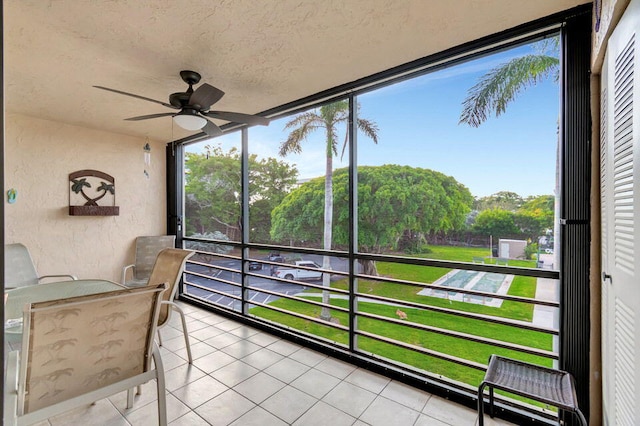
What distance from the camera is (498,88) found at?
2.54 metres

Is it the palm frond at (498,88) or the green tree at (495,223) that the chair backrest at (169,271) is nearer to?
A: the green tree at (495,223)

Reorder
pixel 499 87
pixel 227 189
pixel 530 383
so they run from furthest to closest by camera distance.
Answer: pixel 227 189, pixel 499 87, pixel 530 383

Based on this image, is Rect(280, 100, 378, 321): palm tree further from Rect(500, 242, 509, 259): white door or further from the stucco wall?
Rect(500, 242, 509, 259): white door

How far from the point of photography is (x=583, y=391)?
4.91 feet

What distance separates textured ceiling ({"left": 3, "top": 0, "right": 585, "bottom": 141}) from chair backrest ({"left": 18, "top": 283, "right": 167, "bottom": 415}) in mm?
1543

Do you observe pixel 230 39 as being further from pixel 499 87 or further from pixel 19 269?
pixel 19 269

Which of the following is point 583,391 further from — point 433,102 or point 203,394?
point 433,102

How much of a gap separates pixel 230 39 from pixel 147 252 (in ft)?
10.6

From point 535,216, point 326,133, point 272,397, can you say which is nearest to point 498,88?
point 535,216

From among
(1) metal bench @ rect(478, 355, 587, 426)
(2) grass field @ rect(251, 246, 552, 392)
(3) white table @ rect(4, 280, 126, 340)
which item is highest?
(3) white table @ rect(4, 280, 126, 340)

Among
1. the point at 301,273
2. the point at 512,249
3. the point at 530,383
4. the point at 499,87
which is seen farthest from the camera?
the point at 301,273

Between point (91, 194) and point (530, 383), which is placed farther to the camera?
point (91, 194)

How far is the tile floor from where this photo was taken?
175 cm

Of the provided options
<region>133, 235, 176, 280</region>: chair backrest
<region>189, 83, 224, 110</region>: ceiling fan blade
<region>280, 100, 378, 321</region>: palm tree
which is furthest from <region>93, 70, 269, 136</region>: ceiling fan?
<region>133, 235, 176, 280</region>: chair backrest
